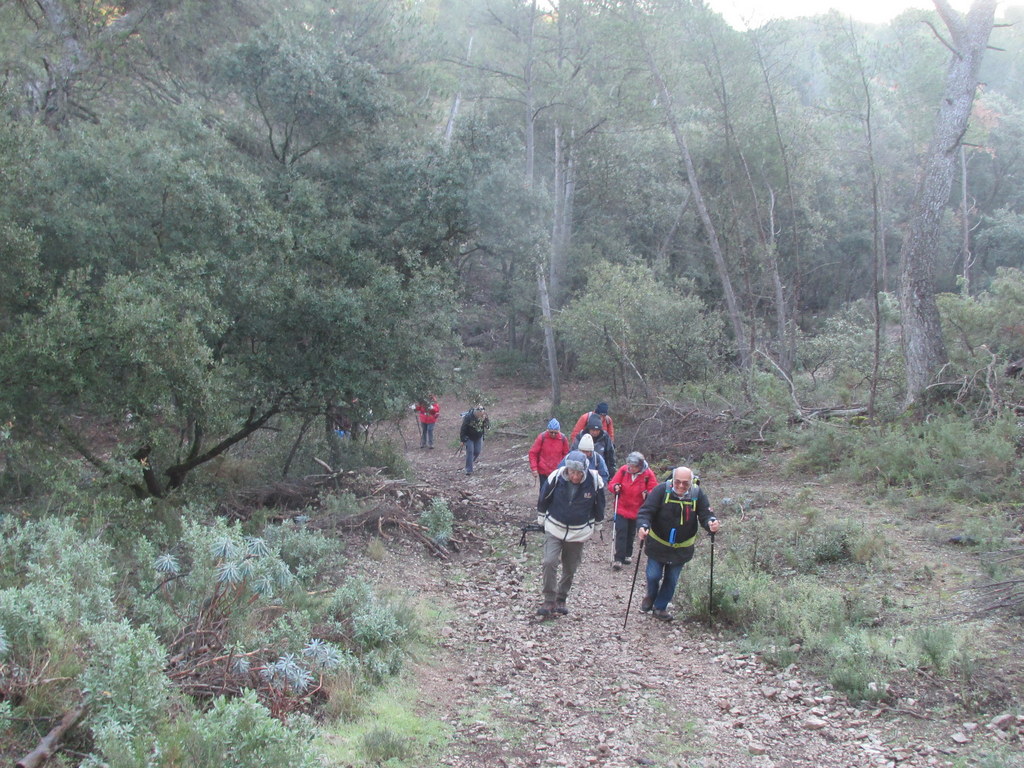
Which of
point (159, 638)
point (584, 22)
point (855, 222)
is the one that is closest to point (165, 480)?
point (159, 638)

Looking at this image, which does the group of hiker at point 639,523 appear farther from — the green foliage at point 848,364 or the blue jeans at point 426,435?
the blue jeans at point 426,435

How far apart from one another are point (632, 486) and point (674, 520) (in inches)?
63.9

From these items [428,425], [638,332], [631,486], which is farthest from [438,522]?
[638,332]

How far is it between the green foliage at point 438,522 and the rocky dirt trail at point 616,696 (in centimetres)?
83

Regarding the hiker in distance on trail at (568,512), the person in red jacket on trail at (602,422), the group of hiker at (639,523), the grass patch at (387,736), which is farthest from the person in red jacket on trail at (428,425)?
the grass patch at (387,736)

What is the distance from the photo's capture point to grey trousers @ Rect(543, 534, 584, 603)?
7648 mm

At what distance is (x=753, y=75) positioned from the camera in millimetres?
20062

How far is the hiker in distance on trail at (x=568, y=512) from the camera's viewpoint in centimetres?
749

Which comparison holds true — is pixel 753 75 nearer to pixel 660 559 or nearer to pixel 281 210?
pixel 281 210

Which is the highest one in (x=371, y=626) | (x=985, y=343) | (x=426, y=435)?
(x=985, y=343)

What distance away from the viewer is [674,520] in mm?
7270

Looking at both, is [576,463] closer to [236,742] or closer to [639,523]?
[639,523]

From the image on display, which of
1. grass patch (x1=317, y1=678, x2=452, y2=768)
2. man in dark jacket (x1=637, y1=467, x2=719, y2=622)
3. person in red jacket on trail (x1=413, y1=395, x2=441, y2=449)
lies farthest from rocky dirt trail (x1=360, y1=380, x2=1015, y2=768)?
person in red jacket on trail (x1=413, y1=395, x2=441, y2=449)

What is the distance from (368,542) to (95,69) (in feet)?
38.0
